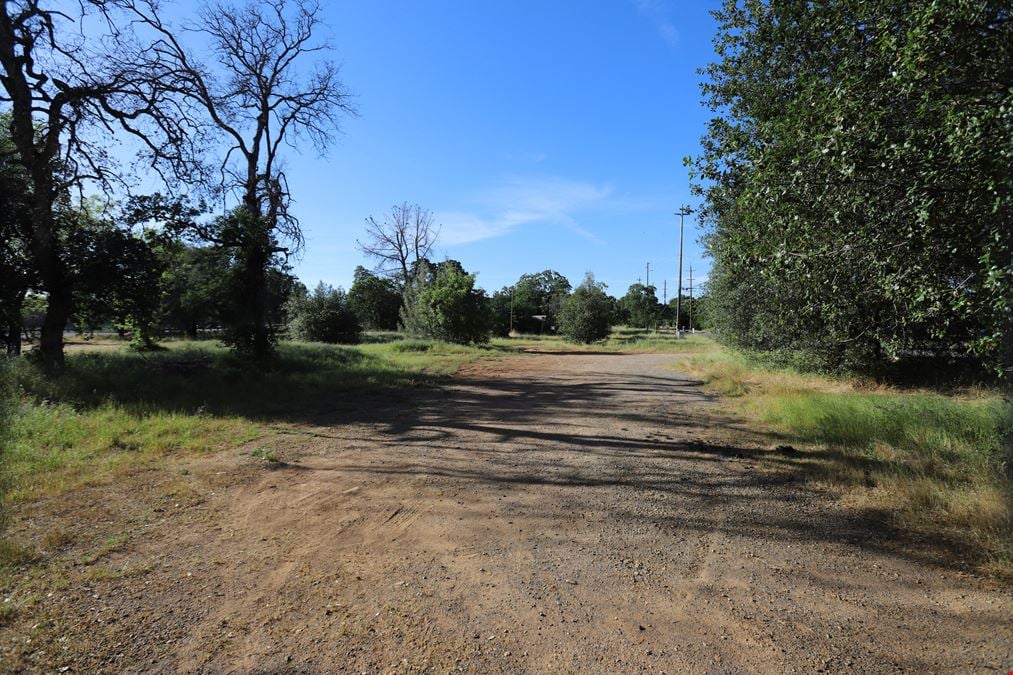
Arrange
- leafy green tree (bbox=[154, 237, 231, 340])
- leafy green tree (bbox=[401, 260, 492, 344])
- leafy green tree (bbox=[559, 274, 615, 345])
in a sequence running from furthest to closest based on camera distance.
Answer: leafy green tree (bbox=[559, 274, 615, 345]) → leafy green tree (bbox=[401, 260, 492, 344]) → leafy green tree (bbox=[154, 237, 231, 340])

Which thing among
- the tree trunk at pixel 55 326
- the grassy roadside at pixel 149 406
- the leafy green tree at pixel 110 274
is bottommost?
the grassy roadside at pixel 149 406

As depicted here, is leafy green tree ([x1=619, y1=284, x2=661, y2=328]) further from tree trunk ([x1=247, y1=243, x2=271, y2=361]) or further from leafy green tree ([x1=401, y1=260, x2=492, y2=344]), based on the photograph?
tree trunk ([x1=247, y1=243, x2=271, y2=361])

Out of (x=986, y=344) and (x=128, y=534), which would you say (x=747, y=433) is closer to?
(x=986, y=344)

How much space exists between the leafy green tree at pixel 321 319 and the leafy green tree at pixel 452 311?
482 centimetres

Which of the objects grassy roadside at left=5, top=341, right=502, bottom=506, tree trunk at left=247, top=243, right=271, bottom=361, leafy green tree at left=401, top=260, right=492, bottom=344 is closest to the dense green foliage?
grassy roadside at left=5, top=341, right=502, bottom=506

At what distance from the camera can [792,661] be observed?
267 centimetres

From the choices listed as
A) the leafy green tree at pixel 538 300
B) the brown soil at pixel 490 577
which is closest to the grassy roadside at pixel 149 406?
the brown soil at pixel 490 577

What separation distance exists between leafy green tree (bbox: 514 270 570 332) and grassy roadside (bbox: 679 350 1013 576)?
41826mm

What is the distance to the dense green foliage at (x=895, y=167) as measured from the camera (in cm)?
412

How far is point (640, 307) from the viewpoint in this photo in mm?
93062

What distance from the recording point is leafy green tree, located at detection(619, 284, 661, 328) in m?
91.1

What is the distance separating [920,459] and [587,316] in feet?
121

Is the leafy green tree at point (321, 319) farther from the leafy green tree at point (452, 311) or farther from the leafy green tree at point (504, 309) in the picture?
the leafy green tree at point (504, 309)

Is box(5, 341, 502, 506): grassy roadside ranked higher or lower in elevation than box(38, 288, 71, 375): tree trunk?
lower
